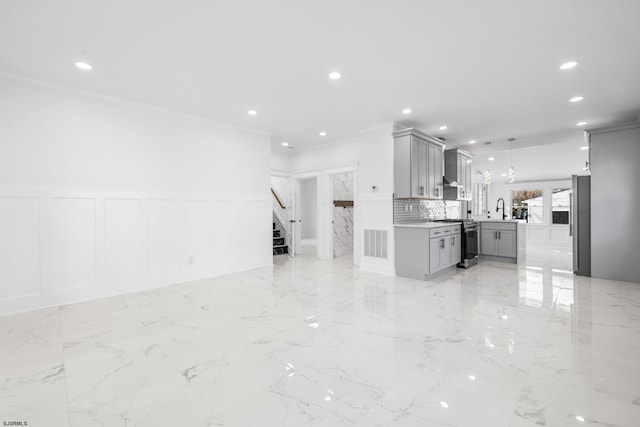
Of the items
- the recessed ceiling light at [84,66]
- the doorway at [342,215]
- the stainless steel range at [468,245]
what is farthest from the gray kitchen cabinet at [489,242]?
the recessed ceiling light at [84,66]

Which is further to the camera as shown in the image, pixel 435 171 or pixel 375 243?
pixel 435 171

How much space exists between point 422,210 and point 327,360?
15.6ft

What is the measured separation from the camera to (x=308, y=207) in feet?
38.0

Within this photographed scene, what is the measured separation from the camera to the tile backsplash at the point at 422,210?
5.60 meters

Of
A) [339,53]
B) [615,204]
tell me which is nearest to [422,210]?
[615,204]

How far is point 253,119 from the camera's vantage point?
17.1 feet

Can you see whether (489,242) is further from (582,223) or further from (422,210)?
(422,210)

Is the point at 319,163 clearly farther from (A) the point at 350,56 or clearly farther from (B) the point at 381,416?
Answer: (B) the point at 381,416

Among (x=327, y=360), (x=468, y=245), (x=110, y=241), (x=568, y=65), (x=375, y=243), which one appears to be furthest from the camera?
(x=468, y=245)

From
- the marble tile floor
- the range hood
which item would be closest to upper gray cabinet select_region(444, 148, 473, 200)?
the range hood

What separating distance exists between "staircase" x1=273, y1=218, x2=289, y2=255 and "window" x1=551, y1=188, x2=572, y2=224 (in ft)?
31.6

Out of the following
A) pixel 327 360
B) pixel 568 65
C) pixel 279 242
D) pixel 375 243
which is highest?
pixel 568 65

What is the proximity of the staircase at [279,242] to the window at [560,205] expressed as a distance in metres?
9.62

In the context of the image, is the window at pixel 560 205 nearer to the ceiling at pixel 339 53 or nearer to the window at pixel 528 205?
the window at pixel 528 205
